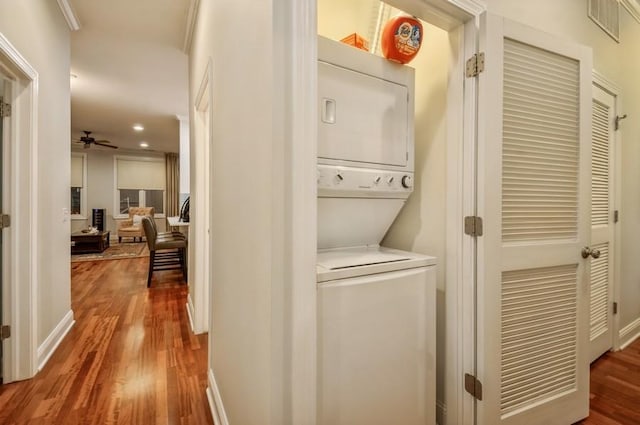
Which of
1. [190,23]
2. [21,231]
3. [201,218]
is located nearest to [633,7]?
[190,23]

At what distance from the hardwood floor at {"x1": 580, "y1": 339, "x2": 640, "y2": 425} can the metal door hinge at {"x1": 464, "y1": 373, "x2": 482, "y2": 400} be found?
2.60ft

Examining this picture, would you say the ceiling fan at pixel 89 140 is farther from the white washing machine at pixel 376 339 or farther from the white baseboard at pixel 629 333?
the white baseboard at pixel 629 333

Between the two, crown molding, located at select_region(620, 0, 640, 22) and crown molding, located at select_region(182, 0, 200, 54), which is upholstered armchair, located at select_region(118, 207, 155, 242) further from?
crown molding, located at select_region(620, 0, 640, 22)

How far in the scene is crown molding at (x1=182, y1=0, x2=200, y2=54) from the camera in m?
2.50

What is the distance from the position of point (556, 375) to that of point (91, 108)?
6909mm

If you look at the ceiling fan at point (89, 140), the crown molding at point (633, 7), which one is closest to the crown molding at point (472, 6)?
the crown molding at point (633, 7)

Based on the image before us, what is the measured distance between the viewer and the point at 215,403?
165cm

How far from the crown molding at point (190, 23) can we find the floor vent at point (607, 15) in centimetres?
288

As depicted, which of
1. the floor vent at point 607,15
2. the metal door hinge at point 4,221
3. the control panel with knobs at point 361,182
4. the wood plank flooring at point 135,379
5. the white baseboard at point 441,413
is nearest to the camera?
the control panel with knobs at point 361,182

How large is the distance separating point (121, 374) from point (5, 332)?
29.4 inches

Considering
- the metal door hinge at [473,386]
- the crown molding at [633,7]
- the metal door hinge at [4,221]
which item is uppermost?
the crown molding at [633,7]

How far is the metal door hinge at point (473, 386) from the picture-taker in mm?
1368

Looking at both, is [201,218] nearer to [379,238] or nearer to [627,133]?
[379,238]

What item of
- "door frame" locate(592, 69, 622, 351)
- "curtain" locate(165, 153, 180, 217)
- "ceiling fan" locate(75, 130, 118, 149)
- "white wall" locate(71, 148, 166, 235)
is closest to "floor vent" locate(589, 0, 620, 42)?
"door frame" locate(592, 69, 622, 351)
